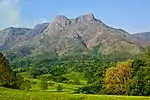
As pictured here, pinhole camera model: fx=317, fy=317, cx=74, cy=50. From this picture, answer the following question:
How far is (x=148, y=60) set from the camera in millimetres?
105562

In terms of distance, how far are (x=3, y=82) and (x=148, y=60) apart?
48234mm

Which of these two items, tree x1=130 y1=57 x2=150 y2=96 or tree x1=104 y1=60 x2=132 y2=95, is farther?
tree x1=130 y1=57 x2=150 y2=96

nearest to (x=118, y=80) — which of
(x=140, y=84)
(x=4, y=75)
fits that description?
(x=140, y=84)

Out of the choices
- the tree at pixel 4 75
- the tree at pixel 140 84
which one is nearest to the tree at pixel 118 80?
the tree at pixel 140 84

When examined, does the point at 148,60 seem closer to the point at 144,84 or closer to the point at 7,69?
the point at 144,84

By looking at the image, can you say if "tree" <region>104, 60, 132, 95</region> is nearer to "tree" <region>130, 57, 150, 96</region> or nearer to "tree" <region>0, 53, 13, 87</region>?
"tree" <region>130, 57, 150, 96</region>

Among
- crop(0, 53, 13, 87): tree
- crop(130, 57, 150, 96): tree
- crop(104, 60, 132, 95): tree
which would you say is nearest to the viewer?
crop(0, 53, 13, 87): tree

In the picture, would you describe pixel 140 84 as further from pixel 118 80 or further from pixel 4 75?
pixel 4 75

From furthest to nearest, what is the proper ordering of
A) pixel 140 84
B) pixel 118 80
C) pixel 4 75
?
pixel 140 84 → pixel 118 80 → pixel 4 75

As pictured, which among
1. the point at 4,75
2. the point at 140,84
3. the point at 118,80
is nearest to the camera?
the point at 4,75

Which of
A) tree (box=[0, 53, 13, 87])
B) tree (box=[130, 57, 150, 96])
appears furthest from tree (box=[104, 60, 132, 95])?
tree (box=[0, 53, 13, 87])

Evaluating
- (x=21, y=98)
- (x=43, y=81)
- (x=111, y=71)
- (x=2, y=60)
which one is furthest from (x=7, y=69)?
(x=43, y=81)

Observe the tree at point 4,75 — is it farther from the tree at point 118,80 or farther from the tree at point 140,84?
the tree at point 140,84

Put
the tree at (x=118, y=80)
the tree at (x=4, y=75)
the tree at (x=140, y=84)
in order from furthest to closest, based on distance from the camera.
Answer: the tree at (x=140, y=84) → the tree at (x=118, y=80) → the tree at (x=4, y=75)
